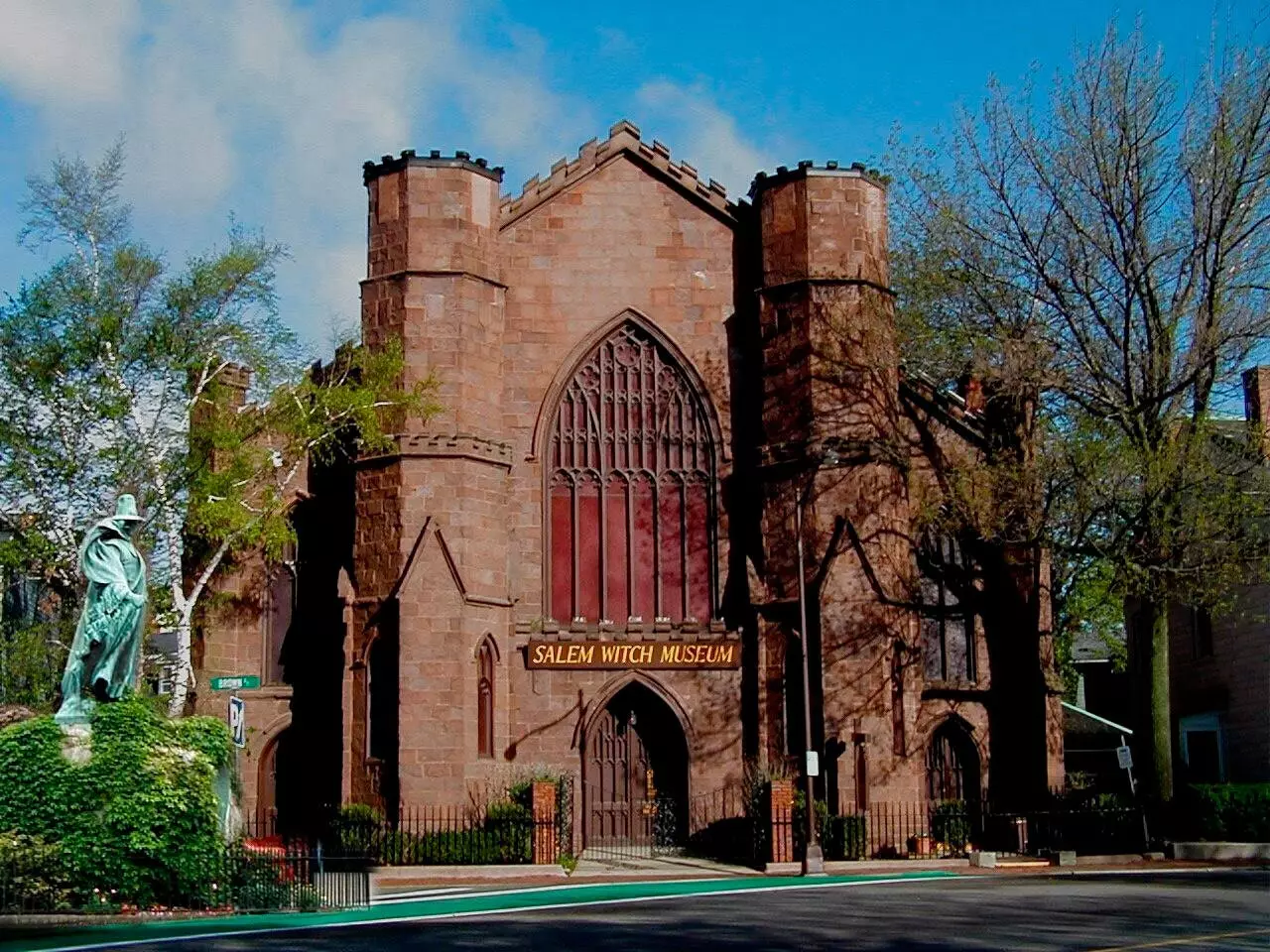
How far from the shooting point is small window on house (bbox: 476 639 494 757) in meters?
34.4

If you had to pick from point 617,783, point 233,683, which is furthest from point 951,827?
point 233,683

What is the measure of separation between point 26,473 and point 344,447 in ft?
22.3

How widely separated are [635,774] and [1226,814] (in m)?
11.6

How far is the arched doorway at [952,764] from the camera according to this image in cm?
3712

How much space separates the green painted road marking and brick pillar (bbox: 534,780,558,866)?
290 centimetres

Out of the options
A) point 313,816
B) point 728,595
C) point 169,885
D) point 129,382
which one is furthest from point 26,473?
point 728,595

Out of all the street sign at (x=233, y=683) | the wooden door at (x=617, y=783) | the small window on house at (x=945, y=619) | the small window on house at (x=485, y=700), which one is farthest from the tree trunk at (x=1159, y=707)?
the street sign at (x=233, y=683)

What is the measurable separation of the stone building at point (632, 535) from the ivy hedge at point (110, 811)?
1092 centimetres

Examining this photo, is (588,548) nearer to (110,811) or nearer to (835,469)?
(835,469)

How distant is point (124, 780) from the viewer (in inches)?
862

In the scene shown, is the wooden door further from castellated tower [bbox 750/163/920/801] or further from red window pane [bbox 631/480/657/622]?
castellated tower [bbox 750/163/920/801]

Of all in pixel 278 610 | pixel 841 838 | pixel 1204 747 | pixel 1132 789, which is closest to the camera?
pixel 841 838

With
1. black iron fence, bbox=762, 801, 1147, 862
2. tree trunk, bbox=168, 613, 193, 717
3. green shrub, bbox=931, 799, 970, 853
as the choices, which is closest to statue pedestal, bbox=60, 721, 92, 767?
tree trunk, bbox=168, 613, 193, 717

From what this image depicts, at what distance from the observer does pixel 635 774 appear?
118 feet
